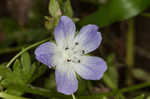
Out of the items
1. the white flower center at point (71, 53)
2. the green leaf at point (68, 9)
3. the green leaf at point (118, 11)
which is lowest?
the white flower center at point (71, 53)

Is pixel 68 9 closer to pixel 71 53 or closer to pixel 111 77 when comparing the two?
pixel 71 53

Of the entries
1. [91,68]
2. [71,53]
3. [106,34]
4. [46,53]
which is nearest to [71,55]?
[71,53]

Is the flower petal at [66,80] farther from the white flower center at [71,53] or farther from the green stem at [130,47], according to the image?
the green stem at [130,47]

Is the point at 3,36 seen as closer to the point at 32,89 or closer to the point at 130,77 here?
the point at 32,89

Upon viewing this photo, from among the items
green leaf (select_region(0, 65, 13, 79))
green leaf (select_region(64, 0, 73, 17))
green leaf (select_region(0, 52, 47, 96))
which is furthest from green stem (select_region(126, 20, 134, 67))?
→ green leaf (select_region(0, 65, 13, 79))

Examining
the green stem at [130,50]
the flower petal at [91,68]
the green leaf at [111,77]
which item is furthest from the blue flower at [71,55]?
the green stem at [130,50]

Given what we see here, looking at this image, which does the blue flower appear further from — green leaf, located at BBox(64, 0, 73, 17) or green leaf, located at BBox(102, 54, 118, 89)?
Answer: green leaf, located at BBox(102, 54, 118, 89)
